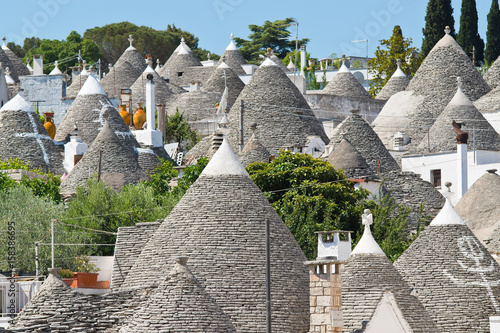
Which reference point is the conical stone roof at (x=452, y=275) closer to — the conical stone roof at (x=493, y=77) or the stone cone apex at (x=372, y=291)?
the stone cone apex at (x=372, y=291)

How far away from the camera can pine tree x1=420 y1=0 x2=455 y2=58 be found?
80.2m

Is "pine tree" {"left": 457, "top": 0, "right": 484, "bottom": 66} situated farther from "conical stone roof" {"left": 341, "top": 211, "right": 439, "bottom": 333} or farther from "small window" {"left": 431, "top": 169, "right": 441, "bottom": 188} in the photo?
"conical stone roof" {"left": 341, "top": 211, "right": 439, "bottom": 333}

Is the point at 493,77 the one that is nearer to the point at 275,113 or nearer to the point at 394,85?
the point at 394,85

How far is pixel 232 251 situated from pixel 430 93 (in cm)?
3785

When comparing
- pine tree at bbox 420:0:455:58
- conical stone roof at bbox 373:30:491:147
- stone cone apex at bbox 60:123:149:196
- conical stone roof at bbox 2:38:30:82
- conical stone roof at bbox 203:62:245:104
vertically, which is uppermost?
pine tree at bbox 420:0:455:58

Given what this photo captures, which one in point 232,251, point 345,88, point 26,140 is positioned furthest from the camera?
point 345,88

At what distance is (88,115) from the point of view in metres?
58.5

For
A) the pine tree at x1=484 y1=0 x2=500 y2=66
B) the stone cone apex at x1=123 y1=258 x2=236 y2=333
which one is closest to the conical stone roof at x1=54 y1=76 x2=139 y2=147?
the pine tree at x1=484 y1=0 x2=500 y2=66

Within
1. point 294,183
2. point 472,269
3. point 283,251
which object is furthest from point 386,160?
point 283,251

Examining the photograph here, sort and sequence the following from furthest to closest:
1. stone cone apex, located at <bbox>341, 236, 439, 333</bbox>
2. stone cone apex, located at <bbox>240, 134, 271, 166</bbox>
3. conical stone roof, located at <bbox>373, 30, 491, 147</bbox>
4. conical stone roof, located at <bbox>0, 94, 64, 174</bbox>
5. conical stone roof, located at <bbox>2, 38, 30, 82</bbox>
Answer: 1. conical stone roof, located at <bbox>2, 38, 30, 82</bbox>
2. conical stone roof, located at <bbox>373, 30, 491, 147</bbox>
3. conical stone roof, located at <bbox>0, 94, 64, 174</bbox>
4. stone cone apex, located at <bbox>240, 134, 271, 166</bbox>
5. stone cone apex, located at <bbox>341, 236, 439, 333</bbox>

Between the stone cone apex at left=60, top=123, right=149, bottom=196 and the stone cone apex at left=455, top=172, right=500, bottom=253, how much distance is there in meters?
11.2

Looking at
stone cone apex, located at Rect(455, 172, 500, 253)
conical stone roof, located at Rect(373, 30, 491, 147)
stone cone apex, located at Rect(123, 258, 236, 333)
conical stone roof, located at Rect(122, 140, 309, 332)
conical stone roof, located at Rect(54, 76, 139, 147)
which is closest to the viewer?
stone cone apex, located at Rect(123, 258, 236, 333)

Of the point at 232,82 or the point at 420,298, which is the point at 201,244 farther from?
the point at 232,82

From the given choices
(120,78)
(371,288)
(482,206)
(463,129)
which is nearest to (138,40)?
(120,78)
